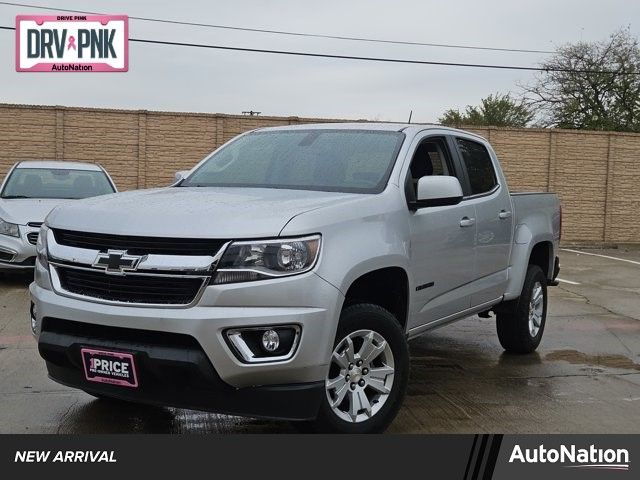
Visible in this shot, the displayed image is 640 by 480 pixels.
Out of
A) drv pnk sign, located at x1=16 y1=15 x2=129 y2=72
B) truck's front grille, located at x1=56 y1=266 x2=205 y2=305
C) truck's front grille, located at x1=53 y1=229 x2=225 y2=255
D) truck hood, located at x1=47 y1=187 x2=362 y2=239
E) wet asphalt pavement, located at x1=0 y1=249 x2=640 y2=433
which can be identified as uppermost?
drv pnk sign, located at x1=16 y1=15 x2=129 y2=72

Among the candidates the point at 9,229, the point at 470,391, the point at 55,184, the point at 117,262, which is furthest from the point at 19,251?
the point at 117,262

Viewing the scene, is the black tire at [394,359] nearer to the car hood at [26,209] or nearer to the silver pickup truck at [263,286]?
the silver pickup truck at [263,286]

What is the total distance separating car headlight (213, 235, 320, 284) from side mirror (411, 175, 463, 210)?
46.1 inches

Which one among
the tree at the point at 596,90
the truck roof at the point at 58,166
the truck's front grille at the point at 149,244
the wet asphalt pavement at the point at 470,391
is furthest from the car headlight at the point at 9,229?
the tree at the point at 596,90

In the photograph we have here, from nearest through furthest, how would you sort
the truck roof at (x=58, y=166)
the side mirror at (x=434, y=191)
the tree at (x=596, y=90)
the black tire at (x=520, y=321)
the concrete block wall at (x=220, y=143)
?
1. the side mirror at (x=434, y=191)
2. the black tire at (x=520, y=321)
3. the truck roof at (x=58, y=166)
4. the concrete block wall at (x=220, y=143)
5. the tree at (x=596, y=90)

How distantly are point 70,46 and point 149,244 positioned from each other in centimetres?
1883

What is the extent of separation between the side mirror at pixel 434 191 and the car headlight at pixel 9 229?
6427mm

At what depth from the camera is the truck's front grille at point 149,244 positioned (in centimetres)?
365

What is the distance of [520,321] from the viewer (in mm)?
6699

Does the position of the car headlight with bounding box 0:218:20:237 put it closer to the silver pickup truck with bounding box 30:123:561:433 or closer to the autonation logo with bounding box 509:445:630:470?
the silver pickup truck with bounding box 30:123:561:433

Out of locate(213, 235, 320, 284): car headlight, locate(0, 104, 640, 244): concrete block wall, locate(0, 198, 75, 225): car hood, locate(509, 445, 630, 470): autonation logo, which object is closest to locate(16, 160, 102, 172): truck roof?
locate(0, 198, 75, 225): car hood

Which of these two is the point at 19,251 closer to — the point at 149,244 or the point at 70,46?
the point at 149,244

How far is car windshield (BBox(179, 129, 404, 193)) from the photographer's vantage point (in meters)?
4.81

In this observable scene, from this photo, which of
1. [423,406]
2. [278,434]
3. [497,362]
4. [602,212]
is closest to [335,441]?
[278,434]
